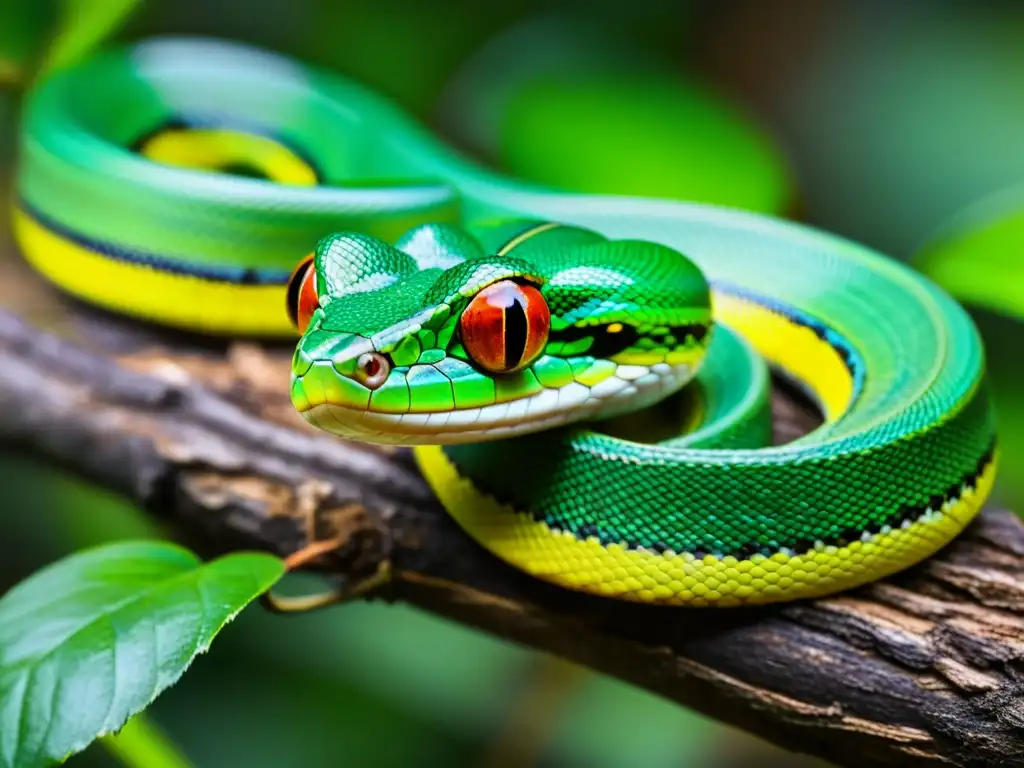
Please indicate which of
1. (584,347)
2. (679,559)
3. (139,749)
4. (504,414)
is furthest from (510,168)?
(139,749)

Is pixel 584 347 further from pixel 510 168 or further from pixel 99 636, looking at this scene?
pixel 510 168

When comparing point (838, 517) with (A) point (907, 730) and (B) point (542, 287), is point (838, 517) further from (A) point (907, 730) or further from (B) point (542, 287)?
(B) point (542, 287)

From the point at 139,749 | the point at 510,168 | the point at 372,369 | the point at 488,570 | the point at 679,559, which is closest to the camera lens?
the point at 372,369

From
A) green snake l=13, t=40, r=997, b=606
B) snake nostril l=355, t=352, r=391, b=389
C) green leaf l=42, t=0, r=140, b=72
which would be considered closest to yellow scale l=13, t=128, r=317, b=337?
green snake l=13, t=40, r=997, b=606

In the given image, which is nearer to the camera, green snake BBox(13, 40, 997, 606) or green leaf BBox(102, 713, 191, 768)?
green snake BBox(13, 40, 997, 606)

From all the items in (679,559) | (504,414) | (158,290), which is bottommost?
(158,290)

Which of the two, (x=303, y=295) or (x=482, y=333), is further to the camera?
(x=303, y=295)

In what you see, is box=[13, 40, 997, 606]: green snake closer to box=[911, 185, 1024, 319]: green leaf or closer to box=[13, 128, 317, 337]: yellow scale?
box=[13, 128, 317, 337]: yellow scale
